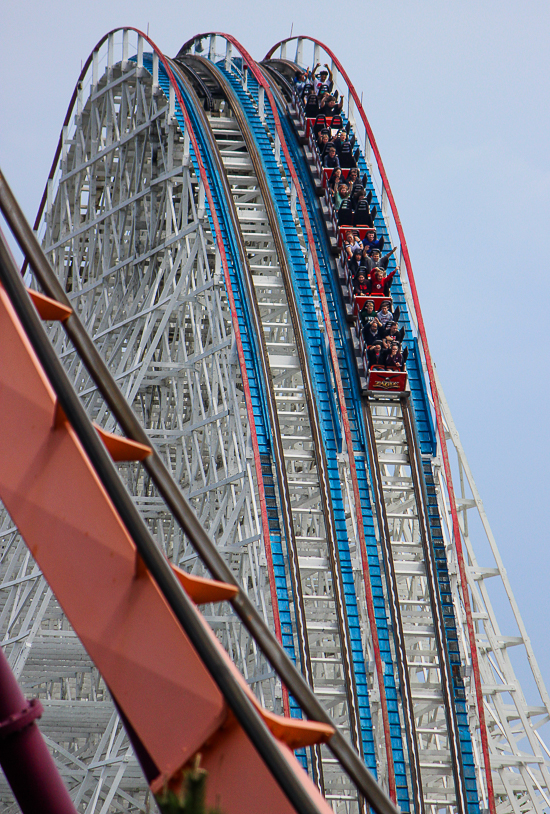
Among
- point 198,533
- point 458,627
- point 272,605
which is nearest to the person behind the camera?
point 198,533

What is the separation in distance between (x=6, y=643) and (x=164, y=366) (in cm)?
377

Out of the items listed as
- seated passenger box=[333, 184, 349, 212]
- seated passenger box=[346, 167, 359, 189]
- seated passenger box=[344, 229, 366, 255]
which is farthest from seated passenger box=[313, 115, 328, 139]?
seated passenger box=[344, 229, 366, 255]

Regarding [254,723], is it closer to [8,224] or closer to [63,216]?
[8,224]

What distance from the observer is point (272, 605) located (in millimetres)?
10844

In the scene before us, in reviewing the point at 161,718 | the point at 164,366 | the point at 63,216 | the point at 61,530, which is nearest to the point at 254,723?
the point at 161,718

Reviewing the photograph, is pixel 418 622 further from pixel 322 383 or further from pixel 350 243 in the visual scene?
pixel 350 243

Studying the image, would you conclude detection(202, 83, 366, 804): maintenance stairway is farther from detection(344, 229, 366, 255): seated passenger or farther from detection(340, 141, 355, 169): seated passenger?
detection(340, 141, 355, 169): seated passenger

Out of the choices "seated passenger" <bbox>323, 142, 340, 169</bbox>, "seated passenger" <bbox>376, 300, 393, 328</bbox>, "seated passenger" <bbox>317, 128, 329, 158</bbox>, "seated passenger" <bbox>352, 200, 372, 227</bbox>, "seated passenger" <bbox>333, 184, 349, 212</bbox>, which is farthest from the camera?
"seated passenger" <bbox>317, 128, 329, 158</bbox>

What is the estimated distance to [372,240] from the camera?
591 inches

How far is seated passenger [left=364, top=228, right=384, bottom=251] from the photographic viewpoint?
14.9 m

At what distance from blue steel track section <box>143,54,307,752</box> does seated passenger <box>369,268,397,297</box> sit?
1790 millimetres

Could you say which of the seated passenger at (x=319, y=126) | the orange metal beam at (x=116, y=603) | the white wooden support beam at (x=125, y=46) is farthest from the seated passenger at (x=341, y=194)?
the orange metal beam at (x=116, y=603)

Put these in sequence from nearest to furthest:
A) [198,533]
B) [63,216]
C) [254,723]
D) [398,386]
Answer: [254,723], [198,533], [398,386], [63,216]

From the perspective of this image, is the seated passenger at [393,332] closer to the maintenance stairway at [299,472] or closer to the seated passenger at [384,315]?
the seated passenger at [384,315]
